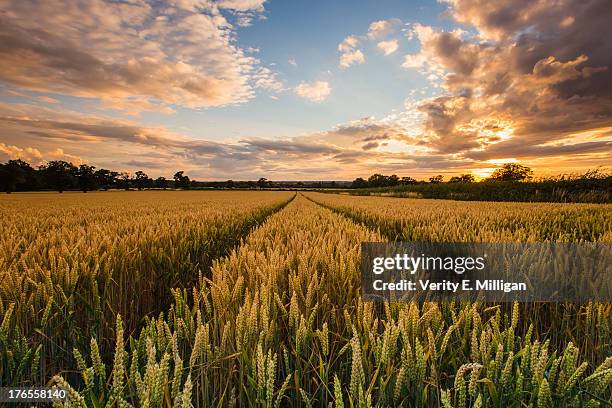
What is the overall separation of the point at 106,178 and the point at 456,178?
4263 inches

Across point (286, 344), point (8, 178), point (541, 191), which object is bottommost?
point (286, 344)

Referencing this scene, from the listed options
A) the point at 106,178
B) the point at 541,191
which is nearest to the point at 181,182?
the point at 106,178

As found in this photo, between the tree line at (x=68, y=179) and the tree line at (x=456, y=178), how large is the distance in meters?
70.6

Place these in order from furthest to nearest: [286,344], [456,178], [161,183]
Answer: [161,183] < [456,178] < [286,344]

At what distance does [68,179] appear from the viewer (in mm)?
80812

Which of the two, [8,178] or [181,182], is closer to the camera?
[8,178]

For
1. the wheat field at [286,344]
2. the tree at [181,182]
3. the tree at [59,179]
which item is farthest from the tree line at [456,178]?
the tree at [59,179]

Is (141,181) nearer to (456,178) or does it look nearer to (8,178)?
(8,178)

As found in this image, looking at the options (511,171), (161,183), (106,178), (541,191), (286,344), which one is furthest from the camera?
(161,183)

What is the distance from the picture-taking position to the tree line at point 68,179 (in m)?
68.2

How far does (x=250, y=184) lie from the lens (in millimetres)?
135250

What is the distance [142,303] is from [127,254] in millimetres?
440

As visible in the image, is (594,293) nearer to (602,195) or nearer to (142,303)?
(142,303)

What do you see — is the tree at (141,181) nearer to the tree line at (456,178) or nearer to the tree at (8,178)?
the tree at (8,178)
